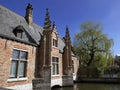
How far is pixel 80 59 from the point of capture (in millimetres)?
25797

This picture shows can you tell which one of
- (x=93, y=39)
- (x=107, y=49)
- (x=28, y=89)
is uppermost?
(x=93, y=39)

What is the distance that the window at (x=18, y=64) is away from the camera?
10.4 meters

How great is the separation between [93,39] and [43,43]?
14.1 m

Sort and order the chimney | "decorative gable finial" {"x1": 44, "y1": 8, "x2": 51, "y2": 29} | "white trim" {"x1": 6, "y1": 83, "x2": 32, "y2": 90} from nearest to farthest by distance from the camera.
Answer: "white trim" {"x1": 6, "y1": 83, "x2": 32, "y2": 90} < "decorative gable finial" {"x1": 44, "y1": 8, "x2": 51, "y2": 29} < the chimney

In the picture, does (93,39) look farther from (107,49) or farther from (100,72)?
(100,72)

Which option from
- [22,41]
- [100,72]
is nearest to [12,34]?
[22,41]

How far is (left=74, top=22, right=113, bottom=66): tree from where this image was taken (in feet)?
79.5

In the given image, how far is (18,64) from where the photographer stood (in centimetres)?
1071

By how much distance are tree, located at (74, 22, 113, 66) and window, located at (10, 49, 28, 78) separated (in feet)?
50.0

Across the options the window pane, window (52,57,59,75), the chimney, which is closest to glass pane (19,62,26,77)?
the window pane

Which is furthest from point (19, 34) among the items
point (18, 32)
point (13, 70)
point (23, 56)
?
point (13, 70)

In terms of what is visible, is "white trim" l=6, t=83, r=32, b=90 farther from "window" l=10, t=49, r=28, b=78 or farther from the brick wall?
"window" l=10, t=49, r=28, b=78

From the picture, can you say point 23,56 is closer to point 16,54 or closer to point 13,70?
point 16,54

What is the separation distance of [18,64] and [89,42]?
1699cm
